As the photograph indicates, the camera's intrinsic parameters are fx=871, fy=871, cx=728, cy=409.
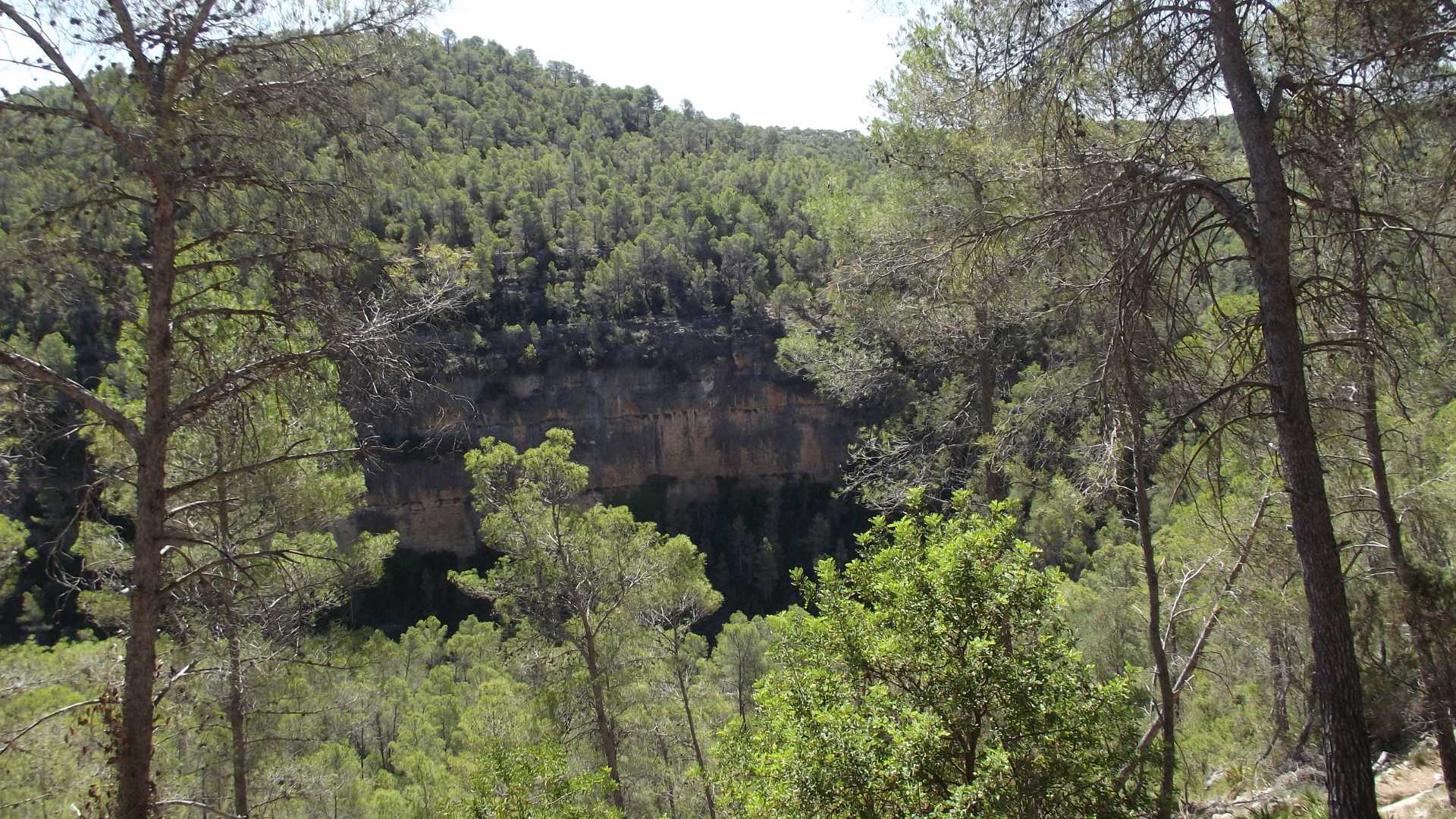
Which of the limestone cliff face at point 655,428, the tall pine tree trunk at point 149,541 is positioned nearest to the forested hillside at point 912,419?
the tall pine tree trunk at point 149,541

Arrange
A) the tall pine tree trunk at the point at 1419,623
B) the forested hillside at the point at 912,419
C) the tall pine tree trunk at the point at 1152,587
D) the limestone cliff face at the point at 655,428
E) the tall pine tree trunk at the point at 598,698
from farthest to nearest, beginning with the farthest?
the limestone cliff face at the point at 655,428 → the tall pine tree trunk at the point at 598,698 → the tall pine tree trunk at the point at 1419,623 → the tall pine tree trunk at the point at 1152,587 → the forested hillside at the point at 912,419

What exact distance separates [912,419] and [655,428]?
28331 millimetres

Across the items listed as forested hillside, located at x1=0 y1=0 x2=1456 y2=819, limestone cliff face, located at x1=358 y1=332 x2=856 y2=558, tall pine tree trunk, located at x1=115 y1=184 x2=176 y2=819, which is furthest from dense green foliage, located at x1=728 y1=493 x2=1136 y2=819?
limestone cliff face, located at x1=358 y1=332 x2=856 y2=558

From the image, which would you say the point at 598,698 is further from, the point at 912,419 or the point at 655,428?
the point at 655,428

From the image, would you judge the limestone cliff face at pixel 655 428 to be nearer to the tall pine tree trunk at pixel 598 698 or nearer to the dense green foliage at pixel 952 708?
the tall pine tree trunk at pixel 598 698

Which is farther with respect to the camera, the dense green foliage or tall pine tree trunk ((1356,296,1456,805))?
tall pine tree trunk ((1356,296,1456,805))

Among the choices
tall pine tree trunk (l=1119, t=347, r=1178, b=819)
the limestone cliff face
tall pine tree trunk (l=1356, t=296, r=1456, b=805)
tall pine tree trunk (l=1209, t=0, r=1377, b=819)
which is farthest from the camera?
the limestone cliff face

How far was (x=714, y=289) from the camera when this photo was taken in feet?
116

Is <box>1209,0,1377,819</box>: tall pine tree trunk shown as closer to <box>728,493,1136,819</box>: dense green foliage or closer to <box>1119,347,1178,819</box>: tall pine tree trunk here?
<box>1119,347,1178,819</box>: tall pine tree trunk

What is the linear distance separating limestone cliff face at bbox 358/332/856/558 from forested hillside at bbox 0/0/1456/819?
984 inches

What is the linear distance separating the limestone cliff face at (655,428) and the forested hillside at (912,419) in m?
25.0

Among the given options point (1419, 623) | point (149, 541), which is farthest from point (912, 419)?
point (149, 541)

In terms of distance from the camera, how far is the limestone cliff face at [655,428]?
112ft

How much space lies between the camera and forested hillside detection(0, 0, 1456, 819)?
3250 millimetres
